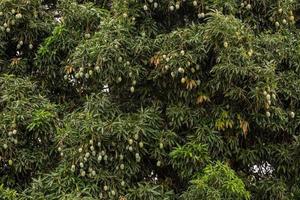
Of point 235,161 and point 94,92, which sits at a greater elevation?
point 94,92

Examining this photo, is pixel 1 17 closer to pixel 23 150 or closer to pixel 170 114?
pixel 23 150

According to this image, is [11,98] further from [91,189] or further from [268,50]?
[268,50]

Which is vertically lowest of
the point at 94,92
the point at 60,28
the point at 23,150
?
the point at 23,150

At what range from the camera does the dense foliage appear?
4.80 m

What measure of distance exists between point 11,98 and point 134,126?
1.09 metres

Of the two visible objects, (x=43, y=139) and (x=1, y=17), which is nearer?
(x=43, y=139)

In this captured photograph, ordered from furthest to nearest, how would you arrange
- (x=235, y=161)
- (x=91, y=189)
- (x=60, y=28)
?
1. (x=60, y=28)
2. (x=235, y=161)
3. (x=91, y=189)

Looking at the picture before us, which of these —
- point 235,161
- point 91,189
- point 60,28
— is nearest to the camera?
point 91,189

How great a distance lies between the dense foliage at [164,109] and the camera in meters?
4.80

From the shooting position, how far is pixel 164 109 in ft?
16.7

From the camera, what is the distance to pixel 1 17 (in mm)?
5605

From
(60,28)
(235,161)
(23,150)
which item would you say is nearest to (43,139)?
(23,150)

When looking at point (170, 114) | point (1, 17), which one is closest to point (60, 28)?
point (1, 17)

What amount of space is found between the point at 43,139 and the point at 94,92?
0.57m
